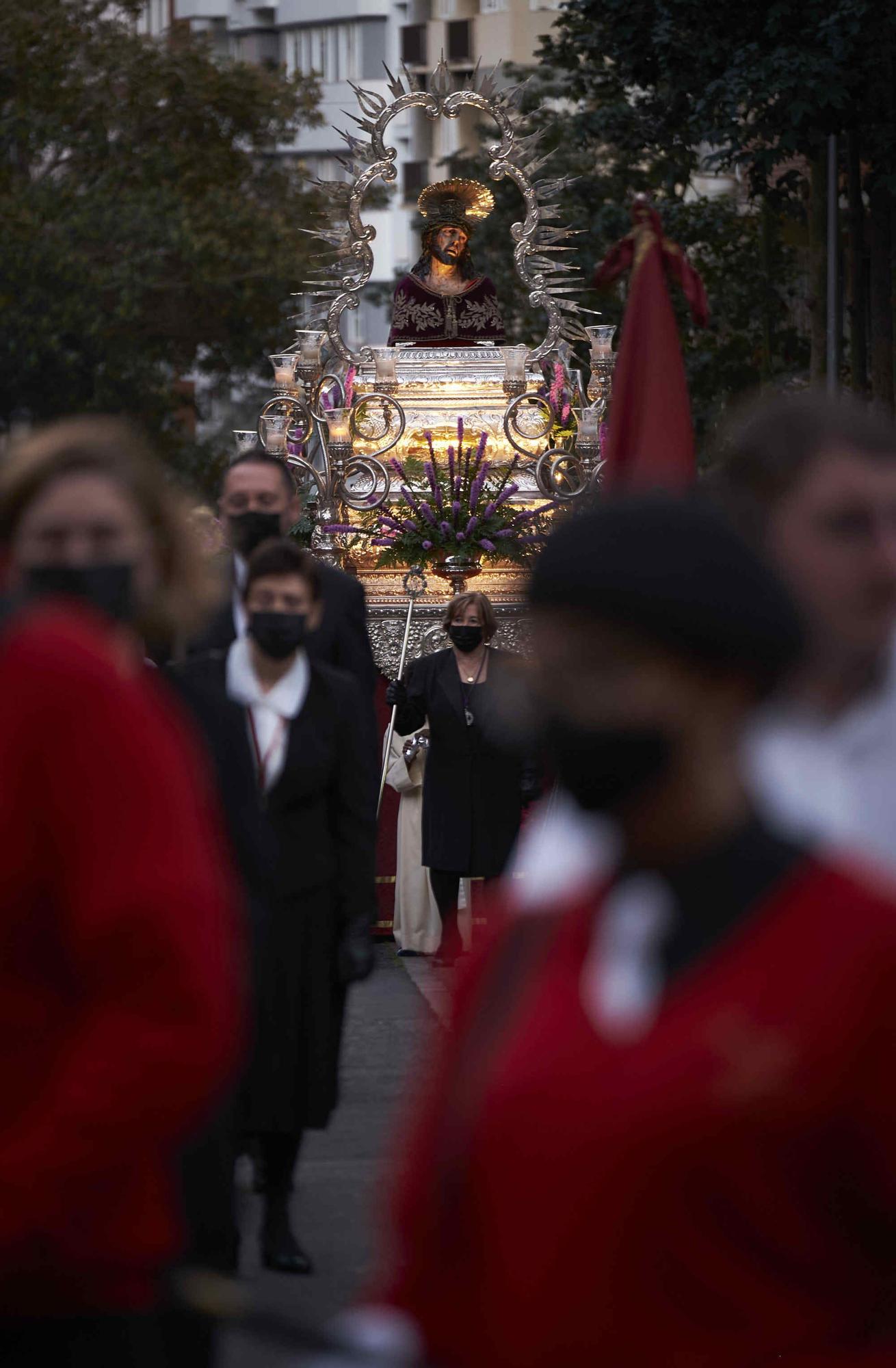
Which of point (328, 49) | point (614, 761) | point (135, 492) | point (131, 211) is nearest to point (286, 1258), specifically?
point (135, 492)

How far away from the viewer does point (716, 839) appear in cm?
199

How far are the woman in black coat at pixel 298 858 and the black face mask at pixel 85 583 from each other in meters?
2.98

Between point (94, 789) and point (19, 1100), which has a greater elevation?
point (94, 789)

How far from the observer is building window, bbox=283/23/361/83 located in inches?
3076

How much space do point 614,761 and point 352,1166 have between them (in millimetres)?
5281

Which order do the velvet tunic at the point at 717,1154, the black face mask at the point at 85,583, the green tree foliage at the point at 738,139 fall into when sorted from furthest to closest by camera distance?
the green tree foliage at the point at 738,139 → the black face mask at the point at 85,583 → the velvet tunic at the point at 717,1154

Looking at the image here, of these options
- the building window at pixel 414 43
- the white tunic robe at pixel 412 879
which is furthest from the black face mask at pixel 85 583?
the building window at pixel 414 43

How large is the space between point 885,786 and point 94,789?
2.69ft

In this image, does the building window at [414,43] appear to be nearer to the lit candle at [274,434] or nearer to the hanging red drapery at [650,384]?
the lit candle at [274,434]

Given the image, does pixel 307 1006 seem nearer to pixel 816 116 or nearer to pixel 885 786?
pixel 885 786

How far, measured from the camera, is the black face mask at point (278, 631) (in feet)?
19.4

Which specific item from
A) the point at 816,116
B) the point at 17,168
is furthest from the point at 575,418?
the point at 17,168

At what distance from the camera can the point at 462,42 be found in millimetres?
69312

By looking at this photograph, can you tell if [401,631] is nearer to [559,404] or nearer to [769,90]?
[559,404]
